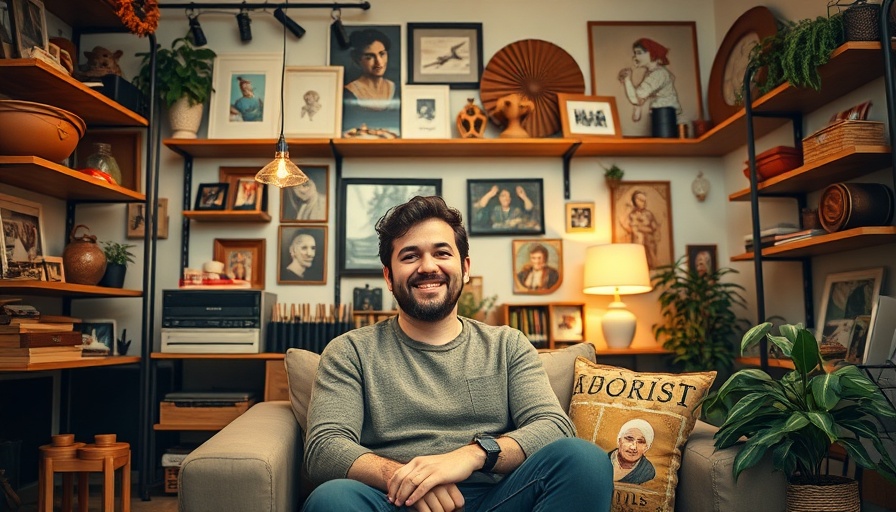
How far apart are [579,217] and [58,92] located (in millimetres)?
2578

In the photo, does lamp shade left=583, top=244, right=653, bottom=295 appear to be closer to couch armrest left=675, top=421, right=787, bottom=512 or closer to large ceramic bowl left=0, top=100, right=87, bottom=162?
couch armrest left=675, top=421, right=787, bottom=512

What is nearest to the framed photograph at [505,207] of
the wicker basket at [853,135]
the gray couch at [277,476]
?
the wicker basket at [853,135]

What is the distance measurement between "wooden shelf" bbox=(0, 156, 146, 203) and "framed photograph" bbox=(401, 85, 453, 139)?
4.55ft

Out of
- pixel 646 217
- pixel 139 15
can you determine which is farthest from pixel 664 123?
pixel 139 15

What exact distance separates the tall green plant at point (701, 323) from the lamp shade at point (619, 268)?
16 cm

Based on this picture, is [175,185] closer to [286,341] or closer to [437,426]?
[286,341]

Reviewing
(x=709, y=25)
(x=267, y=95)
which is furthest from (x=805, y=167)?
(x=267, y=95)

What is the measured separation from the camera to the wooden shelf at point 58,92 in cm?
276

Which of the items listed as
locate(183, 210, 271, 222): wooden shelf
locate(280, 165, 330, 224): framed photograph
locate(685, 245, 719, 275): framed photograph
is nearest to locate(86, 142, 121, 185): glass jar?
locate(183, 210, 271, 222): wooden shelf

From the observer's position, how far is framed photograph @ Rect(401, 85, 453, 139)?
12.8ft

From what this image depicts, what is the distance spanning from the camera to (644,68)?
13.5 feet

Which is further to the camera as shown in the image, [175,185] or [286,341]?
[175,185]

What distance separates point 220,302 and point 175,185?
0.88m

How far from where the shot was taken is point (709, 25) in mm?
4152
